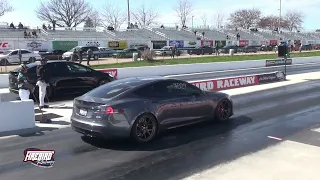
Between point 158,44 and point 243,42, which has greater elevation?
point 243,42

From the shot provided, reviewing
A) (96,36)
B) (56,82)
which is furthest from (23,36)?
(56,82)

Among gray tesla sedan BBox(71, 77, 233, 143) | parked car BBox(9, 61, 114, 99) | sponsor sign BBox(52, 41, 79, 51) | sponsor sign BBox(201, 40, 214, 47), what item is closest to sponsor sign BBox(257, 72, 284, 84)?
parked car BBox(9, 61, 114, 99)

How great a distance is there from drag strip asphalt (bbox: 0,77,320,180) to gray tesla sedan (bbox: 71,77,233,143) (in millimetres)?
320

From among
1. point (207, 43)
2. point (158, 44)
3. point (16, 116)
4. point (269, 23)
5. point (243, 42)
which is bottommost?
point (16, 116)

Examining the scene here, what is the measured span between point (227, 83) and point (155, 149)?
10.9 m

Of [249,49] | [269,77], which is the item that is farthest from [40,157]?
[249,49]

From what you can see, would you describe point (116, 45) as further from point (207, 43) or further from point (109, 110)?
point (109, 110)

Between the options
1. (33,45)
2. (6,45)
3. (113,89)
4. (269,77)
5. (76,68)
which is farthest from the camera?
(33,45)

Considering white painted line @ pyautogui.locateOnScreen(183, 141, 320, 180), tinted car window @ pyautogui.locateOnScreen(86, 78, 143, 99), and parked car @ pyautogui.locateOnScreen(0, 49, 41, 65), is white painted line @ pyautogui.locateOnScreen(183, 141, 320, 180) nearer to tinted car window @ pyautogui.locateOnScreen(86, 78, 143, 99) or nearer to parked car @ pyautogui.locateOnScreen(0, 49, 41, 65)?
tinted car window @ pyautogui.locateOnScreen(86, 78, 143, 99)

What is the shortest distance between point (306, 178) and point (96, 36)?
58.5 metres

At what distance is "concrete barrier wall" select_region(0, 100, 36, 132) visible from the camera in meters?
8.84

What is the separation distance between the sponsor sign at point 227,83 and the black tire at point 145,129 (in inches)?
318

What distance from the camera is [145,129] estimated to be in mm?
7688

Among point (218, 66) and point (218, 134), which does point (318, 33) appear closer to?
point (218, 66)
